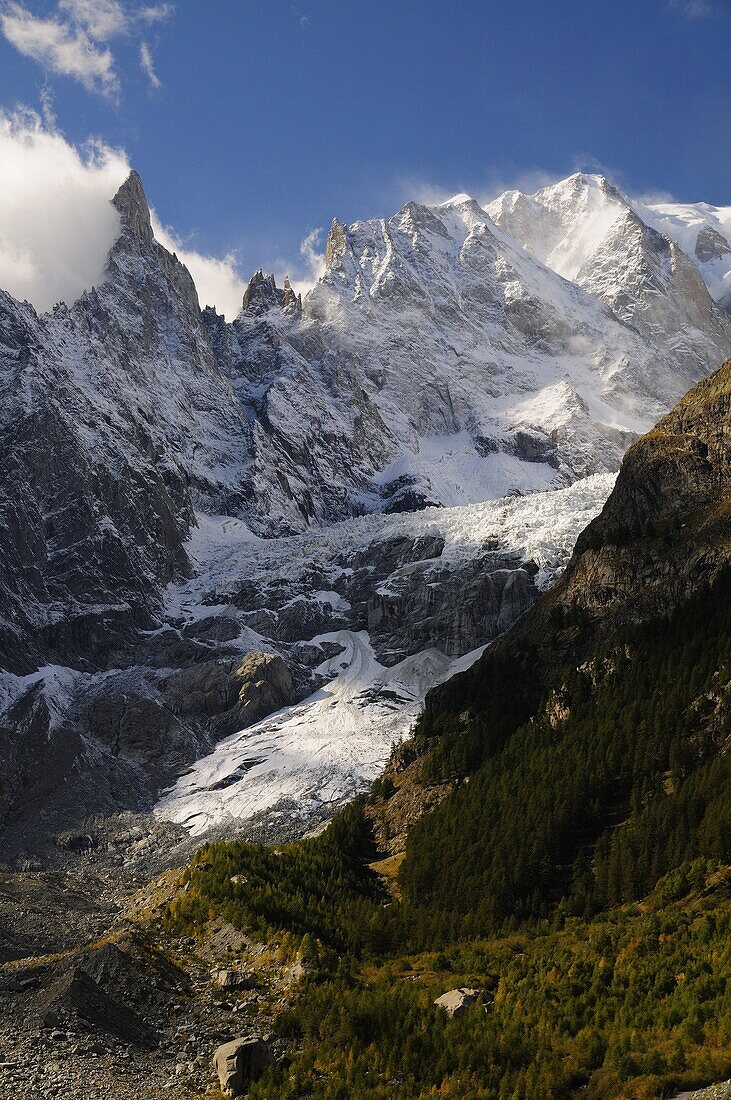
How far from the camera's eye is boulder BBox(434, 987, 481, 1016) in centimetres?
5809

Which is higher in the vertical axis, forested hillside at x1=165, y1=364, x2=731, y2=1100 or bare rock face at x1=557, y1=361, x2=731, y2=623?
bare rock face at x1=557, y1=361, x2=731, y2=623

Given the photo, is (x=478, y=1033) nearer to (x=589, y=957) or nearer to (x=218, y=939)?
(x=589, y=957)

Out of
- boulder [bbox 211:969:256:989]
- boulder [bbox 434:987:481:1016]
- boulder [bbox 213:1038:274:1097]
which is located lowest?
boulder [bbox 434:987:481:1016]

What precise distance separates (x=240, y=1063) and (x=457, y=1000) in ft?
46.0

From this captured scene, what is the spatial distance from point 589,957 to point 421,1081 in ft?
53.4

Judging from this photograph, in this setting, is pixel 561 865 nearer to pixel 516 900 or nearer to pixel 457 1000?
pixel 516 900

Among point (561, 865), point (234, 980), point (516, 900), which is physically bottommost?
point (516, 900)

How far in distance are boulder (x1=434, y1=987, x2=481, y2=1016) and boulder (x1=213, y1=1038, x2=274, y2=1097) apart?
36.3ft

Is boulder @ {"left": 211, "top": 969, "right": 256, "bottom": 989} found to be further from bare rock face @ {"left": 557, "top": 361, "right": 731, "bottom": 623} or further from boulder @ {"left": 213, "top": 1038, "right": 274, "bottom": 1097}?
bare rock face @ {"left": 557, "top": 361, "right": 731, "bottom": 623}

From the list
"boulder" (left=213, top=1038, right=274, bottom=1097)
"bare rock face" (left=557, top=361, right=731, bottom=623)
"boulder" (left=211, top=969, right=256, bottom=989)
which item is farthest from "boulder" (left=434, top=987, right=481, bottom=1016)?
"bare rock face" (left=557, top=361, right=731, bottom=623)

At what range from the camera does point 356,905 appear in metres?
86.6

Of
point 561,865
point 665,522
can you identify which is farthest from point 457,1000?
point 665,522

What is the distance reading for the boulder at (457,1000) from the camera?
5809 centimetres

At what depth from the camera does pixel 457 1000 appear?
194 ft
